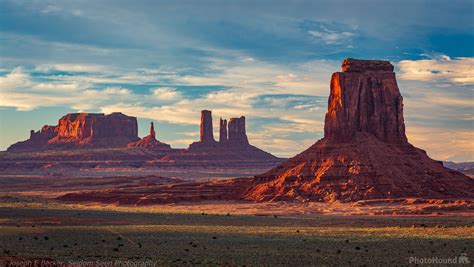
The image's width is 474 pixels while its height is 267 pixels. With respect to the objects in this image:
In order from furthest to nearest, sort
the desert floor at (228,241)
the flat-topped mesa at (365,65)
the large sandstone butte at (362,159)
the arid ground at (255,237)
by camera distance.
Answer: the flat-topped mesa at (365,65) < the large sandstone butte at (362,159) < the arid ground at (255,237) < the desert floor at (228,241)

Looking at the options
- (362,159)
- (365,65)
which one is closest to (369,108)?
(365,65)

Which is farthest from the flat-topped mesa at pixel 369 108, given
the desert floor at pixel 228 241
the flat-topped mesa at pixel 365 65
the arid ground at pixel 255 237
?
the desert floor at pixel 228 241

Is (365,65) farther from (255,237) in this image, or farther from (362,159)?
(255,237)

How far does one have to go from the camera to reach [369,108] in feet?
334

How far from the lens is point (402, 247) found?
133 ft

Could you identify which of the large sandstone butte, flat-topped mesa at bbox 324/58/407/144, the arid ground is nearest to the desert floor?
the arid ground

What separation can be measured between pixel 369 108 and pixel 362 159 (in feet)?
33.4

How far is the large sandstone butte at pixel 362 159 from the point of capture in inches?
3649

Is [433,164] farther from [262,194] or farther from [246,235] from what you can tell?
[246,235]

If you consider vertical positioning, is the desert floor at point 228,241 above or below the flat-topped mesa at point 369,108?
below

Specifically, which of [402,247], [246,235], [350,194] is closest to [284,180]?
[350,194]

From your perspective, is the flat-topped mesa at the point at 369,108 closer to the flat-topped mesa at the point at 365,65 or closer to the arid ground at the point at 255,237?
the flat-topped mesa at the point at 365,65

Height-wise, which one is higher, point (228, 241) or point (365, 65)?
point (365, 65)

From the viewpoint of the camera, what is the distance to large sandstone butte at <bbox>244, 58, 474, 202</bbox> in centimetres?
9269
